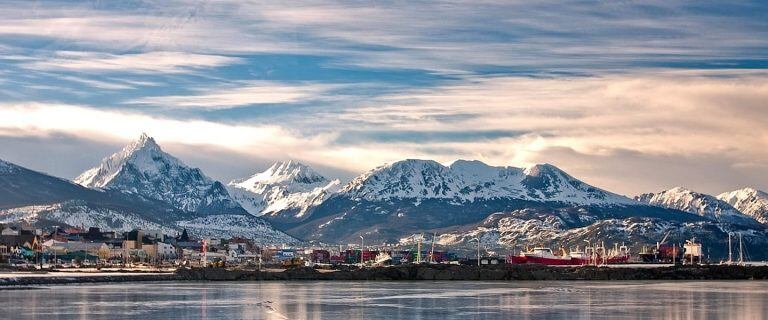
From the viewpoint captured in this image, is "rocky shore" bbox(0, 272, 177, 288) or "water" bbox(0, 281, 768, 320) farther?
"rocky shore" bbox(0, 272, 177, 288)

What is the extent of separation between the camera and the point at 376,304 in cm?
11531

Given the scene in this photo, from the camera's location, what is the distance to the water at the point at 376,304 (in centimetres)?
Result: 9825

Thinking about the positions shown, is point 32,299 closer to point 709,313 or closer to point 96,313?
point 96,313

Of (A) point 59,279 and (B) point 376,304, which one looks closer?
(B) point 376,304

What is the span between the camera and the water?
98250 millimetres

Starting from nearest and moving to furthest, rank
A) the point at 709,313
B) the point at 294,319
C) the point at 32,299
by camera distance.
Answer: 1. the point at 294,319
2. the point at 709,313
3. the point at 32,299

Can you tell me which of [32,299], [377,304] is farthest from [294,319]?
[32,299]

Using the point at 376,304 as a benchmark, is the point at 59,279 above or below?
above

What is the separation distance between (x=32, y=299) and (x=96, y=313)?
22.9 meters

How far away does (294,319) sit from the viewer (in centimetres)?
9406

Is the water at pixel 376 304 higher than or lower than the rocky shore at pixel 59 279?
lower

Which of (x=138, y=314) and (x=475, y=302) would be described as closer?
(x=138, y=314)

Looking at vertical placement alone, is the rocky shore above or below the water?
above

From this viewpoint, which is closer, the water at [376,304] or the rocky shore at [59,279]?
the water at [376,304]
